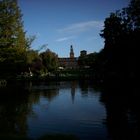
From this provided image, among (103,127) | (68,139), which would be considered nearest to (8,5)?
(103,127)

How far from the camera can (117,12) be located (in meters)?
72.4

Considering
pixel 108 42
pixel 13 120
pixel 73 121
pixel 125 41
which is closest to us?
pixel 73 121

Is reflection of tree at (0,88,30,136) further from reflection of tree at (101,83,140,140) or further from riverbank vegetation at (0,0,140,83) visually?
riverbank vegetation at (0,0,140,83)

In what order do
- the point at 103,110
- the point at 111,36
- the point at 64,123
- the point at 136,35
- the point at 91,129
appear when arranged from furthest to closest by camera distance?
the point at 111,36
the point at 136,35
the point at 103,110
the point at 64,123
the point at 91,129

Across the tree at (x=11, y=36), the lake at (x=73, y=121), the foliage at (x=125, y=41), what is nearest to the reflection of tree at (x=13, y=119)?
the lake at (x=73, y=121)

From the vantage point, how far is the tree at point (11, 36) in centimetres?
4441

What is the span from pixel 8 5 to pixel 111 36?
3340 cm

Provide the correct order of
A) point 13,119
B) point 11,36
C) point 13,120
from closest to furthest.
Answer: point 13,120 → point 13,119 → point 11,36

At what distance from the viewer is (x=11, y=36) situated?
45.9 m

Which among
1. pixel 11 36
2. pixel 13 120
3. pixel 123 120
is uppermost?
pixel 11 36

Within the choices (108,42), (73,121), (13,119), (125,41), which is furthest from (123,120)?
(108,42)

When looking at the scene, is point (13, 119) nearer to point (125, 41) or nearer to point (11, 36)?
point (11, 36)

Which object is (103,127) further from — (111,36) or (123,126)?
(111,36)

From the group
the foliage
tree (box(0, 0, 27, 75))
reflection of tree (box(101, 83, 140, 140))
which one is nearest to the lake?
reflection of tree (box(101, 83, 140, 140))
